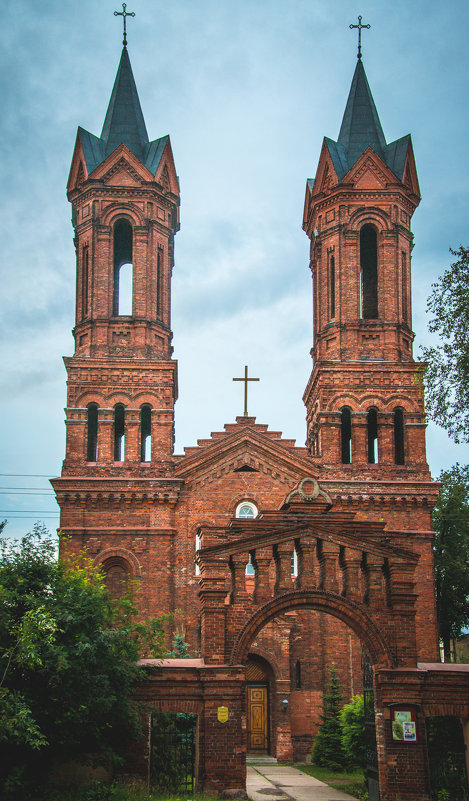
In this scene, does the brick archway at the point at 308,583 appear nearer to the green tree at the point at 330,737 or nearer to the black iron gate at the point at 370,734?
the black iron gate at the point at 370,734

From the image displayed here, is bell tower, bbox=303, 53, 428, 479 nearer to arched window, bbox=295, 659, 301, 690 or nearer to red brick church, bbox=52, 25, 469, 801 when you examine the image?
red brick church, bbox=52, 25, 469, 801

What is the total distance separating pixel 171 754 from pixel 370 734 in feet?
14.9

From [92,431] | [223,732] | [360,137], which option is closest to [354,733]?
[223,732]

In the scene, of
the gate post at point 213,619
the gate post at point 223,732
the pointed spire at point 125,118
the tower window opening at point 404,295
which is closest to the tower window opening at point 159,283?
the pointed spire at point 125,118

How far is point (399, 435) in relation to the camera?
4041 centimetres

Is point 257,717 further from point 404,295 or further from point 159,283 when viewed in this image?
point 404,295

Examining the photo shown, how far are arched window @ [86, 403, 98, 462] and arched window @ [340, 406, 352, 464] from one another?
9.06m

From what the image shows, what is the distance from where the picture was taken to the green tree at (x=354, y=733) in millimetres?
30562

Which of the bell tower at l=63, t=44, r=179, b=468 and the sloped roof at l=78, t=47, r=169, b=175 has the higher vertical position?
the sloped roof at l=78, t=47, r=169, b=175

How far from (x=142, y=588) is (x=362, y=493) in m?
8.45

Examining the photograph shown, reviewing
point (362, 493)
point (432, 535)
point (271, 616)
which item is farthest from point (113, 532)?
point (271, 616)

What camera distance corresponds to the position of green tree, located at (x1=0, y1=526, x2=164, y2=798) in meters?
20.4

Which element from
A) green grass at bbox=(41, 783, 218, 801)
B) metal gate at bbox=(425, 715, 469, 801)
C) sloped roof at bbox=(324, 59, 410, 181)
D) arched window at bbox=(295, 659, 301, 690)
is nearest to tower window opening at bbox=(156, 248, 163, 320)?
sloped roof at bbox=(324, 59, 410, 181)

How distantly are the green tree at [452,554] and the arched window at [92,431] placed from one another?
17.4 metres
